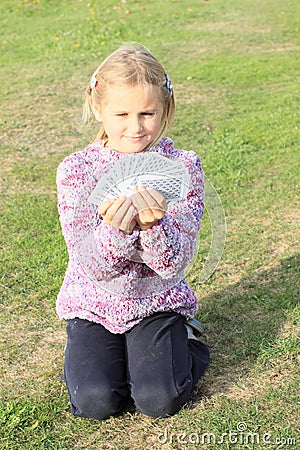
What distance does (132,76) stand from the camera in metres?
2.71

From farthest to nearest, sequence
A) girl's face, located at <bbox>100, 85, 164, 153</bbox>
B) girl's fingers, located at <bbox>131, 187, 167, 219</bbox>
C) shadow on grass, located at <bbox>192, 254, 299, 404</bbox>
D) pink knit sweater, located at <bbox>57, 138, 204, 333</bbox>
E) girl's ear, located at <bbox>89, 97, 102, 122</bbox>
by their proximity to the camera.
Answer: shadow on grass, located at <bbox>192, 254, 299, 404</bbox>, girl's ear, located at <bbox>89, 97, 102, 122</bbox>, girl's face, located at <bbox>100, 85, 164, 153</bbox>, pink knit sweater, located at <bbox>57, 138, 204, 333</bbox>, girl's fingers, located at <bbox>131, 187, 167, 219</bbox>

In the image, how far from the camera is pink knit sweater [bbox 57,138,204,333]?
8.47 ft

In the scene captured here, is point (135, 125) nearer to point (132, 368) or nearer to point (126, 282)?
point (126, 282)

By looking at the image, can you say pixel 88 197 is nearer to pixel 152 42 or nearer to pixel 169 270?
pixel 169 270

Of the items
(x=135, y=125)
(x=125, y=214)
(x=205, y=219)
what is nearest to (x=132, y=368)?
(x=125, y=214)

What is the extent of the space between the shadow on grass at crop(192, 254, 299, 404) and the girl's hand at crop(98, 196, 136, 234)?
91 cm

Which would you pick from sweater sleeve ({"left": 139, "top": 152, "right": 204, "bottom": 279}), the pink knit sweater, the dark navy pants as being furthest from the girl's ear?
the dark navy pants

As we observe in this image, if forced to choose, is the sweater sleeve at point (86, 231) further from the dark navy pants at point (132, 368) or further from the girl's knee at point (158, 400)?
the girl's knee at point (158, 400)

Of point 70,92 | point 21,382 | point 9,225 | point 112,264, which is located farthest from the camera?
point 70,92

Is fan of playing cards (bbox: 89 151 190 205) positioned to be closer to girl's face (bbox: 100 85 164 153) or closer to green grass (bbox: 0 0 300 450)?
girl's face (bbox: 100 85 164 153)

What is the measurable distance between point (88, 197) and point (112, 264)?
12.7 inches

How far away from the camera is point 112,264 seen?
2.57 meters

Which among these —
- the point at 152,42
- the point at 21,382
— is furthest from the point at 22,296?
the point at 152,42

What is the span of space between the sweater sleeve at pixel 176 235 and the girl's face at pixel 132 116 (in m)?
0.27
